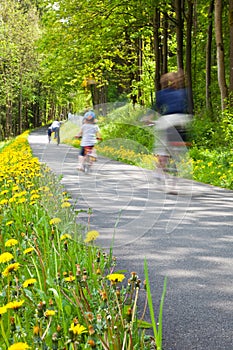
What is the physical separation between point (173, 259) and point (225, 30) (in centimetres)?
2264

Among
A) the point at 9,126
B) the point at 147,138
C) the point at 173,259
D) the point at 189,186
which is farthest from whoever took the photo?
the point at 9,126

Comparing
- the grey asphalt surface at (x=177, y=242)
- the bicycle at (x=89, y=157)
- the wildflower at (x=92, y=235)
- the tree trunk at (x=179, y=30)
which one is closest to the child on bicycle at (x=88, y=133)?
the bicycle at (x=89, y=157)

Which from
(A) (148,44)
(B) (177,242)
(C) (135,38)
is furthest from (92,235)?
(A) (148,44)

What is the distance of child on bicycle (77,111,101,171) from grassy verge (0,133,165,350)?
0.82m

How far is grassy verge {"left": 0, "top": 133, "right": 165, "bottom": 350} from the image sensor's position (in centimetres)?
228

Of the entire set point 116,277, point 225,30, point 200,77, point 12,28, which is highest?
point 12,28

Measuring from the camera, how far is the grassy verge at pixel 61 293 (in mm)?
2279

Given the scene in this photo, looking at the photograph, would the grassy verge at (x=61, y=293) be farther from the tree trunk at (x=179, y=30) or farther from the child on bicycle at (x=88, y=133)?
the tree trunk at (x=179, y=30)

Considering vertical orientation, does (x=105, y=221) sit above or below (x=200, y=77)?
below

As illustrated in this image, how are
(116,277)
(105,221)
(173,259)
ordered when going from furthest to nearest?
(105,221), (173,259), (116,277)

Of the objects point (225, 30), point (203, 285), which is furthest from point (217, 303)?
point (225, 30)

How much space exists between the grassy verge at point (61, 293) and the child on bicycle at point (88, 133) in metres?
0.82

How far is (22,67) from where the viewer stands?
43.7m

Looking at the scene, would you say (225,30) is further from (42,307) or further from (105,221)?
(42,307)
